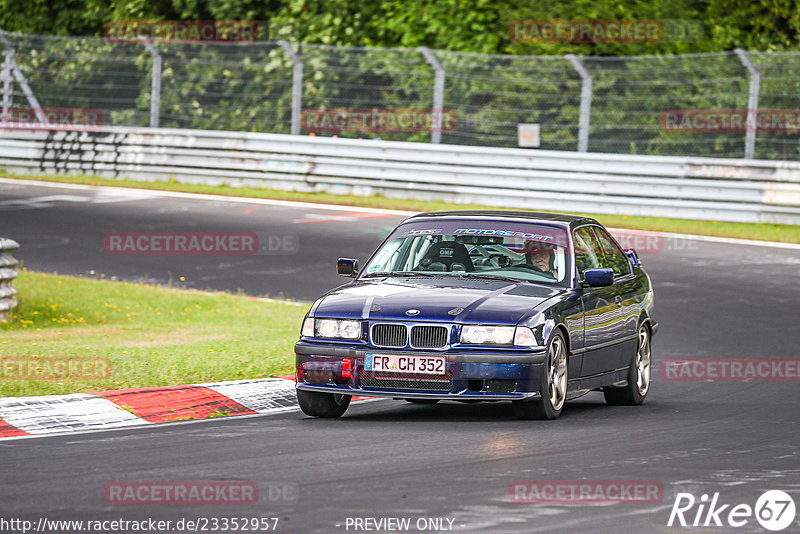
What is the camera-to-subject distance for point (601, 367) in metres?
10.7

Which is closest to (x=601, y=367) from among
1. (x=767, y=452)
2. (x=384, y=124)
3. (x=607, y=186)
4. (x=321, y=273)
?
(x=767, y=452)

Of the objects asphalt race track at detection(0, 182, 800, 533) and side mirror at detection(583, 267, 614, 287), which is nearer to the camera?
asphalt race track at detection(0, 182, 800, 533)

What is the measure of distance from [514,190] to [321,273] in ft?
22.2

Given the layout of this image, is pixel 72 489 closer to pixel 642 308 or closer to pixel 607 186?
pixel 642 308

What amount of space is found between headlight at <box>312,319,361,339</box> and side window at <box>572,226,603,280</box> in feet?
6.25

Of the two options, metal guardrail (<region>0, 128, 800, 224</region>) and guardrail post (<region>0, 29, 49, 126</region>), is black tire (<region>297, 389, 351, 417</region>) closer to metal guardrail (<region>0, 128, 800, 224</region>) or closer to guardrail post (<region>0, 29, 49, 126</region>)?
Answer: metal guardrail (<region>0, 128, 800, 224</region>)
